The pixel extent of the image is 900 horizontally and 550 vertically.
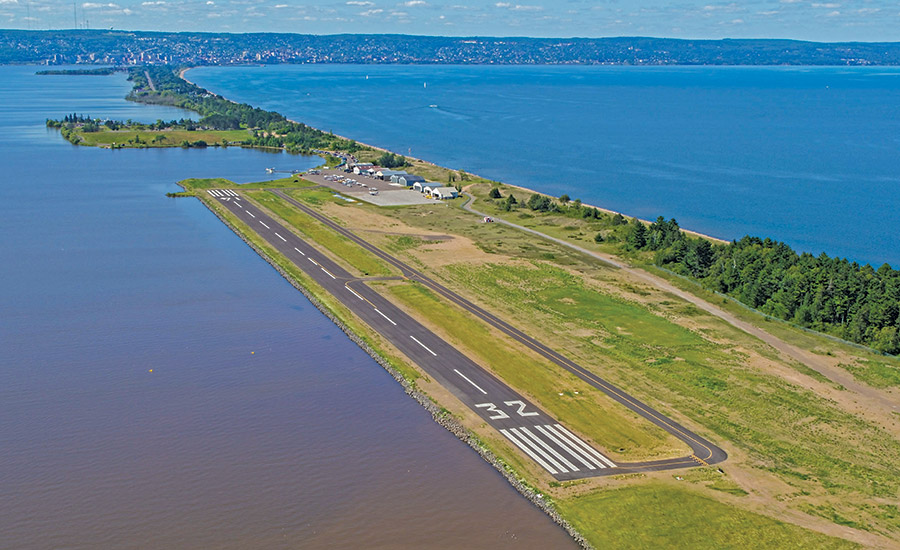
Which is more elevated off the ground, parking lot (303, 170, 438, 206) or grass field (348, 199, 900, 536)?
grass field (348, 199, 900, 536)

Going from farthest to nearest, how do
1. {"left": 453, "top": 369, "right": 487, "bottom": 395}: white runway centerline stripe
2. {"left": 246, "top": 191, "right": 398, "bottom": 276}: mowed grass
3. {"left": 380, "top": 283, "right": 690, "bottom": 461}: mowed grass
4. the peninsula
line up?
{"left": 246, "top": 191, "right": 398, "bottom": 276}: mowed grass
{"left": 453, "top": 369, "right": 487, "bottom": 395}: white runway centerline stripe
{"left": 380, "top": 283, "right": 690, "bottom": 461}: mowed grass
the peninsula

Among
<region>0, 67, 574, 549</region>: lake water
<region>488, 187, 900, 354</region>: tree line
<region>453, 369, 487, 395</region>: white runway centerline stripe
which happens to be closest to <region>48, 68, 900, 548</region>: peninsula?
<region>453, 369, 487, 395</region>: white runway centerline stripe

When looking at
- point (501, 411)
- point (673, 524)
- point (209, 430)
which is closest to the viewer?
point (673, 524)

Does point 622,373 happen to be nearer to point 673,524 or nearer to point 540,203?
point 673,524

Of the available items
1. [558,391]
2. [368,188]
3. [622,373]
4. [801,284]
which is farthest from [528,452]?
[368,188]

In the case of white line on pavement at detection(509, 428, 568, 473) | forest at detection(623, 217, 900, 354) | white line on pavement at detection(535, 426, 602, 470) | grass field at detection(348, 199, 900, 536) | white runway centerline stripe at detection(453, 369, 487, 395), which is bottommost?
white runway centerline stripe at detection(453, 369, 487, 395)

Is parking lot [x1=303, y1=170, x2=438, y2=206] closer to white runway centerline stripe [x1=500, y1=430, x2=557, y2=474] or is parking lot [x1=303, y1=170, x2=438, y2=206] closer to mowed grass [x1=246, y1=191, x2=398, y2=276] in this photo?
mowed grass [x1=246, y1=191, x2=398, y2=276]
